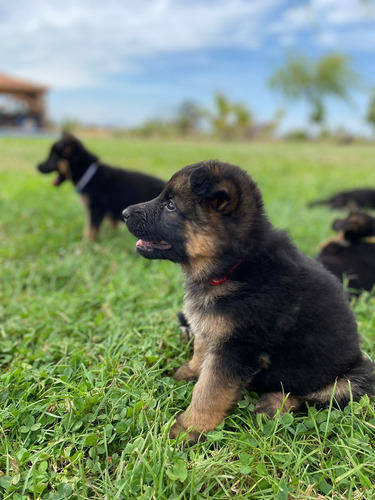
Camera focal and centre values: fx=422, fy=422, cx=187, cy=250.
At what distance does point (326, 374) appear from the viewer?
105 inches

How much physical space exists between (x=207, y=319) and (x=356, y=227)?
340 cm

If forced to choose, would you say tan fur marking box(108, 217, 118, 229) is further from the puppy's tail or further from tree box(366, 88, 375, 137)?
tree box(366, 88, 375, 137)

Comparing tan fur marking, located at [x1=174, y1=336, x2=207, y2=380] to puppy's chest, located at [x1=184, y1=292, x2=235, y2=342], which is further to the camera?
tan fur marking, located at [x1=174, y1=336, x2=207, y2=380]

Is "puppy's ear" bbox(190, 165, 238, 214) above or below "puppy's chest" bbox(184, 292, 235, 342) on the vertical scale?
above

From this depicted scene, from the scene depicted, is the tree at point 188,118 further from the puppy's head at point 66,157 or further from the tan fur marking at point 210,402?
the tan fur marking at point 210,402

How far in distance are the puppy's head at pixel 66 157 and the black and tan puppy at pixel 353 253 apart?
3.94 metres

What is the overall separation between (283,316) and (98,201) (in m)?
4.48

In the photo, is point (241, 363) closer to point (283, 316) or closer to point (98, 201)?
point (283, 316)

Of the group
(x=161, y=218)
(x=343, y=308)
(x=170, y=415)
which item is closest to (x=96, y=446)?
(x=170, y=415)

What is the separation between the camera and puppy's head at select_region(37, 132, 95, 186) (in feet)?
21.7

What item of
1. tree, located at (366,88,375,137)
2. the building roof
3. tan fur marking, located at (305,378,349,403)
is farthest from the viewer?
tree, located at (366,88,375,137)

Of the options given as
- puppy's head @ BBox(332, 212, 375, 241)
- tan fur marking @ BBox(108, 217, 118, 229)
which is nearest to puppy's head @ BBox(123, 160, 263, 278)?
puppy's head @ BBox(332, 212, 375, 241)

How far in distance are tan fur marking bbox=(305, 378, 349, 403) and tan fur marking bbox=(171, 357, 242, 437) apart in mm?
567

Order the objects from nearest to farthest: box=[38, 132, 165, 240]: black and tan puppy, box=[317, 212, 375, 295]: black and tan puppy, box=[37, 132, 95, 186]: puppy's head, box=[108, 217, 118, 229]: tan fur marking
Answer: box=[317, 212, 375, 295]: black and tan puppy → box=[38, 132, 165, 240]: black and tan puppy → box=[37, 132, 95, 186]: puppy's head → box=[108, 217, 118, 229]: tan fur marking
